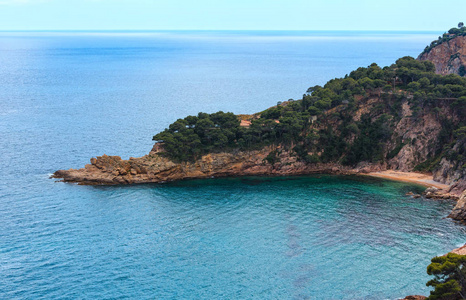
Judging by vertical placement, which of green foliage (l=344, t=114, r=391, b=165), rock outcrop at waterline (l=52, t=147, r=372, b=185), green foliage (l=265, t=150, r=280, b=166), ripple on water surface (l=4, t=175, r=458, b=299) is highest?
green foliage (l=344, t=114, r=391, b=165)

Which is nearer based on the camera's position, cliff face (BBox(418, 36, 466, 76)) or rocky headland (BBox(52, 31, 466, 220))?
rocky headland (BBox(52, 31, 466, 220))

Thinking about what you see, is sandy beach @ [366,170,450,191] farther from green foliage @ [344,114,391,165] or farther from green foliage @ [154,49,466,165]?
green foliage @ [344,114,391,165]

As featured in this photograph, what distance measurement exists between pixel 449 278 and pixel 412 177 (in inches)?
1697

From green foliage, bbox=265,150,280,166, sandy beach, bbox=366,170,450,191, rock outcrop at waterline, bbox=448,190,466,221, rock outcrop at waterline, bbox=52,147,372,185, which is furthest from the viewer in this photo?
green foliage, bbox=265,150,280,166

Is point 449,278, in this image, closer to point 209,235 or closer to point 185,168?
point 209,235

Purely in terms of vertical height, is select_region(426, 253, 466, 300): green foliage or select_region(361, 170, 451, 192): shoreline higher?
select_region(426, 253, 466, 300): green foliage

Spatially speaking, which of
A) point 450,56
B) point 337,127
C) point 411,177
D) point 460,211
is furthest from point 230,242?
A: point 450,56

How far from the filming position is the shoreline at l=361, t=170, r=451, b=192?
8488 cm

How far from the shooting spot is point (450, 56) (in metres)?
138

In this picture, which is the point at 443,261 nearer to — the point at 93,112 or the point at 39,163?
the point at 39,163

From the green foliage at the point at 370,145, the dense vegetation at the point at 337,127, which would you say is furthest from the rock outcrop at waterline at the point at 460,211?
the green foliage at the point at 370,145

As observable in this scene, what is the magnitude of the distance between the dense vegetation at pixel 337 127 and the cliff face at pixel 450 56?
38758mm

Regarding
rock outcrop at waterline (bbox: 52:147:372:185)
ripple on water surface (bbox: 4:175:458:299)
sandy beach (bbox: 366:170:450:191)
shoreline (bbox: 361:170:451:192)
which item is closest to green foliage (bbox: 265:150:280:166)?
rock outcrop at waterline (bbox: 52:147:372:185)

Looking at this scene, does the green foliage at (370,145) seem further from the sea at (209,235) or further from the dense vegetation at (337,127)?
the sea at (209,235)
